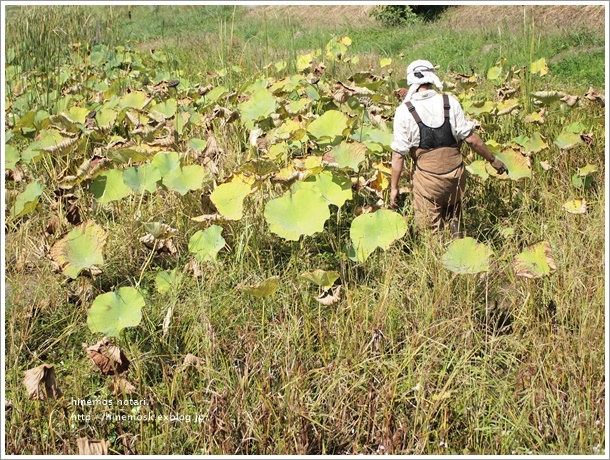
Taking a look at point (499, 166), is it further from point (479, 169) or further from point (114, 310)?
point (114, 310)

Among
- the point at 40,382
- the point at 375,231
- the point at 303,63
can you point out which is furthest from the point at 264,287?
the point at 303,63

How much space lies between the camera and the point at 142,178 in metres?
2.97

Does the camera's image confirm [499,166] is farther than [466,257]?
Yes

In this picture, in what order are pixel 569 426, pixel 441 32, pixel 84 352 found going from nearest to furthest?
pixel 569 426
pixel 84 352
pixel 441 32

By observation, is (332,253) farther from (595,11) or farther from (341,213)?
(595,11)

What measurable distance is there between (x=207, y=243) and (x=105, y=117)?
1655 mm

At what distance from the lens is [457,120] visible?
3.00 m

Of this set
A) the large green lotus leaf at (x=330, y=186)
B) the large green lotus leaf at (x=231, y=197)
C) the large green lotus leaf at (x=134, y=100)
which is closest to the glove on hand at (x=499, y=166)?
the large green lotus leaf at (x=330, y=186)

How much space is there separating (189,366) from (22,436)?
59 centimetres

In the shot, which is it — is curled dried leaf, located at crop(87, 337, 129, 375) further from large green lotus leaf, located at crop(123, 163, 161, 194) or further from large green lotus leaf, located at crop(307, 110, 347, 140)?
large green lotus leaf, located at crop(307, 110, 347, 140)

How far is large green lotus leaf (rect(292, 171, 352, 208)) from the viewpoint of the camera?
2.90 metres

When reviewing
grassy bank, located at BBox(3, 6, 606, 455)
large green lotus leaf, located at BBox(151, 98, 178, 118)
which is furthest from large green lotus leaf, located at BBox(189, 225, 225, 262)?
large green lotus leaf, located at BBox(151, 98, 178, 118)

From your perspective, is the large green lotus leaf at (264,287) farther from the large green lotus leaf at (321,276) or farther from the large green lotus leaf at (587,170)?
the large green lotus leaf at (587,170)

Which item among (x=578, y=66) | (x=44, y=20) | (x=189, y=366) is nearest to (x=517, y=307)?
→ (x=189, y=366)
